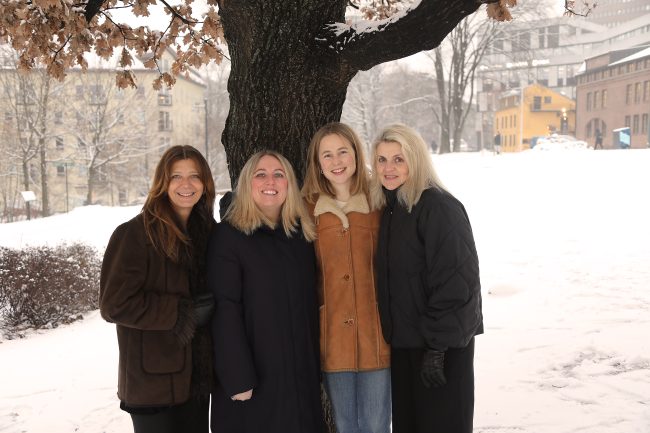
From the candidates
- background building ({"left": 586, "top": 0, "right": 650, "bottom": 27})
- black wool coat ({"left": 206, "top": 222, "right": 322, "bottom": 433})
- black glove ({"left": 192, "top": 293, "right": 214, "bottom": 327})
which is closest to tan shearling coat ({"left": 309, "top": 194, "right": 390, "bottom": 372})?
black wool coat ({"left": 206, "top": 222, "right": 322, "bottom": 433})

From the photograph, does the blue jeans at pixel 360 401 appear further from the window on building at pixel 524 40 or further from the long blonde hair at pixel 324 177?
the window on building at pixel 524 40

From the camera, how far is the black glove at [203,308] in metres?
3.09

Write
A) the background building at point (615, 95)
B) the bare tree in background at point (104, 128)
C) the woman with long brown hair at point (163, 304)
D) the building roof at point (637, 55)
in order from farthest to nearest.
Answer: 1. the background building at point (615, 95)
2. the building roof at point (637, 55)
3. the bare tree in background at point (104, 128)
4. the woman with long brown hair at point (163, 304)

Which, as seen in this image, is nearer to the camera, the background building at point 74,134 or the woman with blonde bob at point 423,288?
the woman with blonde bob at point 423,288

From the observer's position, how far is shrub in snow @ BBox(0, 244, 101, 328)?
9.78 meters

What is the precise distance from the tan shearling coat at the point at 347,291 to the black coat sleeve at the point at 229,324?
499 millimetres

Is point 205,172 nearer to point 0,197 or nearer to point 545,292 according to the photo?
point 545,292

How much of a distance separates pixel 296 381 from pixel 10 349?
744 centimetres

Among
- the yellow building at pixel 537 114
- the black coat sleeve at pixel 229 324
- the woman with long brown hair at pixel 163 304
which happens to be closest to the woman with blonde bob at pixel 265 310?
the black coat sleeve at pixel 229 324

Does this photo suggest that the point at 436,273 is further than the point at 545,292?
No

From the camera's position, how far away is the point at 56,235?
58.1 feet

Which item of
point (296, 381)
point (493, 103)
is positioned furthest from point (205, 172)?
point (493, 103)

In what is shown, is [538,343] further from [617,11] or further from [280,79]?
[617,11]

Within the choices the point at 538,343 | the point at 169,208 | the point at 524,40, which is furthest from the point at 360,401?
the point at 524,40
